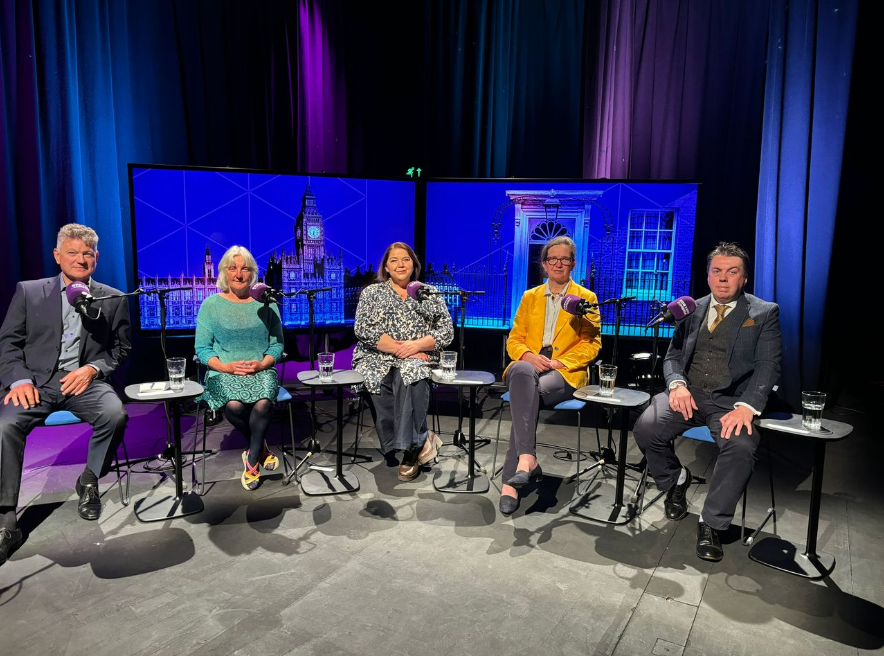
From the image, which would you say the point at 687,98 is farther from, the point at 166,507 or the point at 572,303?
the point at 166,507

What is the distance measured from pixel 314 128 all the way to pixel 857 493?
5341 mm

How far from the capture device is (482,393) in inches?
237

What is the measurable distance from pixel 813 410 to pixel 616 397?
0.83 meters

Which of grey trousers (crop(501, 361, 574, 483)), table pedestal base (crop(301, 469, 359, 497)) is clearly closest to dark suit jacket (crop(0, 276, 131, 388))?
table pedestal base (crop(301, 469, 359, 497))

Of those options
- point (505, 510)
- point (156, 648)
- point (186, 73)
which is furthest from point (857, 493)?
point (186, 73)

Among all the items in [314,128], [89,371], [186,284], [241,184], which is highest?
[314,128]

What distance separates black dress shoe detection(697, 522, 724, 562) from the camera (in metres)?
2.79

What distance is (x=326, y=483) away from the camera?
3.64m

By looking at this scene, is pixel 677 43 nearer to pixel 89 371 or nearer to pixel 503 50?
Result: pixel 503 50

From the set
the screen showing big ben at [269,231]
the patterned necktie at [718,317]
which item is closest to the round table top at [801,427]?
the patterned necktie at [718,317]

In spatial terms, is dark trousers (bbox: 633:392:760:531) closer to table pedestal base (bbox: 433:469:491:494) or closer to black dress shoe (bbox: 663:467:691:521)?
black dress shoe (bbox: 663:467:691:521)

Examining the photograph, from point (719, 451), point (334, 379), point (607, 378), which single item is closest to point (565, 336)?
point (607, 378)

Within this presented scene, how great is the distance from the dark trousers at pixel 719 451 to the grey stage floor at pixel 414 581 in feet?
0.74

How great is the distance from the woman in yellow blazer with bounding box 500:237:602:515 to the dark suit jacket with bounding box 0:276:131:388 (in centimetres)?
222
